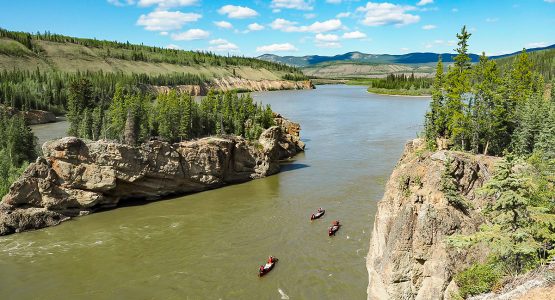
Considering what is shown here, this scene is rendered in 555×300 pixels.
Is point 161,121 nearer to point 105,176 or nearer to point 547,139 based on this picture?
point 105,176

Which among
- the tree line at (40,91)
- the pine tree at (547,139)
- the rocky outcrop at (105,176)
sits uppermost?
the tree line at (40,91)

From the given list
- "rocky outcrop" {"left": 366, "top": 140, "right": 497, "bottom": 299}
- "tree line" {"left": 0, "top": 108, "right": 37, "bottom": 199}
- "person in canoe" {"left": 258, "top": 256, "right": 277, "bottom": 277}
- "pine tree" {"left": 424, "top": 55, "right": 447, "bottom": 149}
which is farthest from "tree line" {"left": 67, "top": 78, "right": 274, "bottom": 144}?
"rocky outcrop" {"left": 366, "top": 140, "right": 497, "bottom": 299}

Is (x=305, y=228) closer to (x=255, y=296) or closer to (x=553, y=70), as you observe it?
(x=255, y=296)

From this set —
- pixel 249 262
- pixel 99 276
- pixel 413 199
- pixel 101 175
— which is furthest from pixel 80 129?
pixel 413 199

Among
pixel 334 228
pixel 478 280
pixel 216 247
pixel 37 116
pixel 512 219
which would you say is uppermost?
pixel 37 116

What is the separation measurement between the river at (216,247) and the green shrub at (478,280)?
15455mm

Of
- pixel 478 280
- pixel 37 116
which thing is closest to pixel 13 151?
pixel 478 280

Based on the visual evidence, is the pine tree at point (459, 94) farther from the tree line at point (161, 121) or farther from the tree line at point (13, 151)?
the tree line at point (13, 151)

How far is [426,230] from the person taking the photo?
23031 millimetres

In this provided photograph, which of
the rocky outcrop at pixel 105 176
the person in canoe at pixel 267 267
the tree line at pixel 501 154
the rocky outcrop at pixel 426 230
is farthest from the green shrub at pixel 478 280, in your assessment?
the rocky outcrop at pixel 105 176

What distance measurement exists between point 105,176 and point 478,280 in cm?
4686

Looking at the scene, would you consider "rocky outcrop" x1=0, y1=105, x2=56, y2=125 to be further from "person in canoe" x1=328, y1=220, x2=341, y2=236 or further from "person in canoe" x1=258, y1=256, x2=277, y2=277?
"person in canoe" x1=258, y1=256, x2=277, y2=277

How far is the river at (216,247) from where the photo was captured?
34719 mm

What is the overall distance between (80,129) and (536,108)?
5946 centimetres
